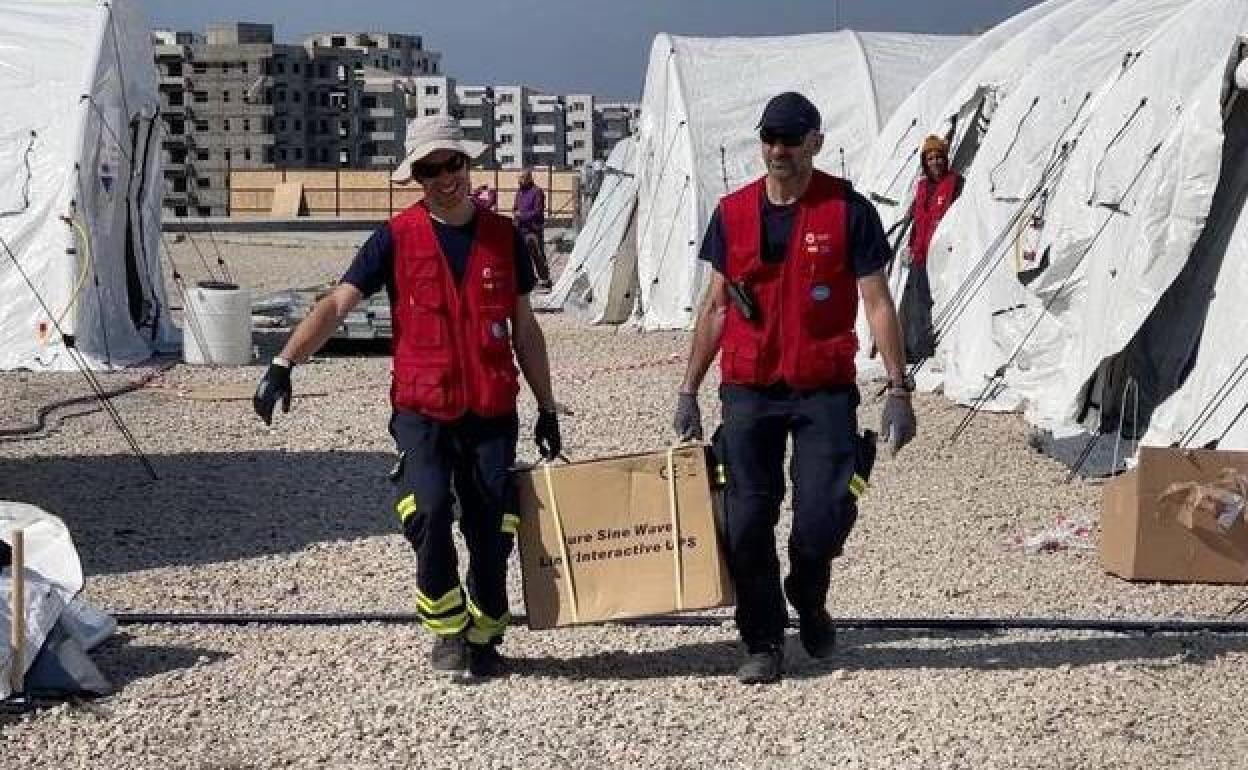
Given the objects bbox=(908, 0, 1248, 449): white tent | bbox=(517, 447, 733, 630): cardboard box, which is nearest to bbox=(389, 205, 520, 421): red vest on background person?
bbox=(517, 447, 733, 630): cardboard box

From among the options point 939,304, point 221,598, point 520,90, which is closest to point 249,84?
point 520,90

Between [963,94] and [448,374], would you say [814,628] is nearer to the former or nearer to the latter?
[448,374]

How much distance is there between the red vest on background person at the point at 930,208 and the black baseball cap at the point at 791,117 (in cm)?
843

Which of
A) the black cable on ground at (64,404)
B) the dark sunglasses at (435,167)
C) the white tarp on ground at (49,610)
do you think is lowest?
the black cable on ground at (64,404)

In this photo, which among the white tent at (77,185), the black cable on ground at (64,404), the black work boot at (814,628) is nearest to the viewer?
the black work boot at (814,628)

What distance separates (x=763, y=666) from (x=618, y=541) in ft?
2.07

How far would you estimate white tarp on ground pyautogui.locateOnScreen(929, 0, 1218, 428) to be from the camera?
34.6 feet

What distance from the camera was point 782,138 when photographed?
237 inches

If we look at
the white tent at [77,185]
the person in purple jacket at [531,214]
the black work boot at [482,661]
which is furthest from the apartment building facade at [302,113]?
the black work boot at [482,661]

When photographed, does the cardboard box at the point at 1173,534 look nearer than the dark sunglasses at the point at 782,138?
No

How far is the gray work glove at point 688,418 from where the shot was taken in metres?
6.32

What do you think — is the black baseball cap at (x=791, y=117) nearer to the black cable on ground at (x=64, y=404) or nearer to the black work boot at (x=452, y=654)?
the black work boot at (x=452, y=654)

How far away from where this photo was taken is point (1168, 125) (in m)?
10.9

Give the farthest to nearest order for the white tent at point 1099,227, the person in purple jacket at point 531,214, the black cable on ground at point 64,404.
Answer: the person in purple jacket at point 531,214 < the black cable on ground at point 64,404 < the white tent at point 1099,227
